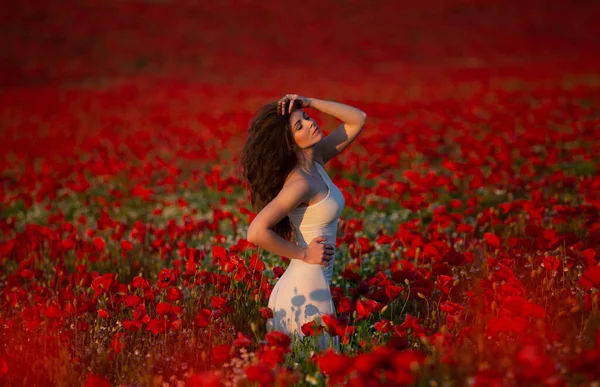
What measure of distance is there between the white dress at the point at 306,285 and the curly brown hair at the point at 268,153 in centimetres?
22

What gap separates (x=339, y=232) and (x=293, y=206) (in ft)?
9.21

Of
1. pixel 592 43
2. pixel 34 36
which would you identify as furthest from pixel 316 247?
pixel 34 36

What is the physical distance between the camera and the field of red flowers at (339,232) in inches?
123

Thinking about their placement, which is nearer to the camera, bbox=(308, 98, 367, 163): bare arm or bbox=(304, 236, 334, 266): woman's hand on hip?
bbox=(304, 236, 334, 266): woman's hand on hip

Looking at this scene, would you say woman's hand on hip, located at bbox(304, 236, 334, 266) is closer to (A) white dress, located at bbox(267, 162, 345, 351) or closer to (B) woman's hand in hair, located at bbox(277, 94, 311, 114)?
(A) white dress, located at bbox(267, 162, 345, 351)

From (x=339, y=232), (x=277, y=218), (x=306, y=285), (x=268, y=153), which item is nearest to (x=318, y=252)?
(x=306, y=285)

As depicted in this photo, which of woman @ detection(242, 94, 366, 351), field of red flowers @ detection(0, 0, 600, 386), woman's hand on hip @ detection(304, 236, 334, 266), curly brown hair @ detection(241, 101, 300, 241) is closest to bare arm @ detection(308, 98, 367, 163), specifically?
woman @ detection(242, 94, 366, 351)

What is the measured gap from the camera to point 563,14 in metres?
43.2

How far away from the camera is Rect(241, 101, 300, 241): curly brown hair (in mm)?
3898

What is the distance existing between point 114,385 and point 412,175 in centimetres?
411

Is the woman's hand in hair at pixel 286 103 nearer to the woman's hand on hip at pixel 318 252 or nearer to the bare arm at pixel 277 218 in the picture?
the bare arm at pixel 277 218

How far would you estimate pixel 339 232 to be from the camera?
6.46 meters

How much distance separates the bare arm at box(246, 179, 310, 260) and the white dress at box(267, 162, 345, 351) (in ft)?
0.48

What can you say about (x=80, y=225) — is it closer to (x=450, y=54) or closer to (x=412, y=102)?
(x=412, y=102)
